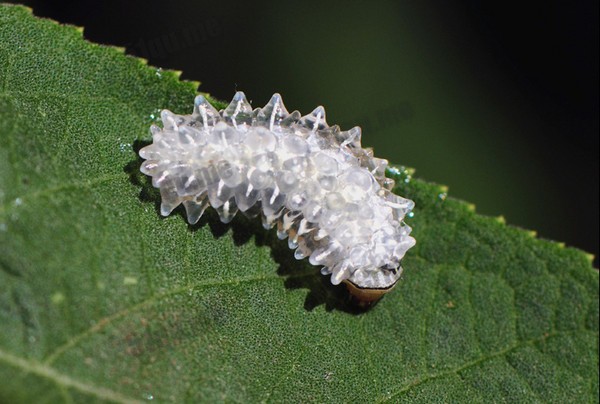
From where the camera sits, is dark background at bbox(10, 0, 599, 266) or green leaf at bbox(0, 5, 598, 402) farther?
dark background at bbox(10, 0, 599, 266)

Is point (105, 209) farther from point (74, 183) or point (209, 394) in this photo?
point (209, 394)

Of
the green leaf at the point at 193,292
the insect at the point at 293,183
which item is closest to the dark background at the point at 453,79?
the green leaf at the point at 193,292

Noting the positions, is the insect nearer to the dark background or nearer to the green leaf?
the green leaf

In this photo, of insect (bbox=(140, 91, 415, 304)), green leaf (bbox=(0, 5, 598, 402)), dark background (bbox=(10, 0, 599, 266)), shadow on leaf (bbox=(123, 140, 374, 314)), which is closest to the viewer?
green leaf (bbox=(0, 5, 598, 402))

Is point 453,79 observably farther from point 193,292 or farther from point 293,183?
point 193,292

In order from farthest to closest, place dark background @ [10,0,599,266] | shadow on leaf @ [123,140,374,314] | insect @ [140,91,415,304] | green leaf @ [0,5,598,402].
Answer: dark background @ [10,0,599,266], shadow on leaf @ [123,140,374,314], insect @ [140,91,415,304], green leaf @ [0,5,598,402]

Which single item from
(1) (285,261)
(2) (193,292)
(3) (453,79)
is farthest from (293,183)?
(3) (453,79)

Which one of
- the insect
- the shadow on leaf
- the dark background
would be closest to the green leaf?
the shadow on leaf

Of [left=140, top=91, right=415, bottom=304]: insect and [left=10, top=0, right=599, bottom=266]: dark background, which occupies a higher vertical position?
[left=10, top=0, right=599, bottom=266]: dark background
